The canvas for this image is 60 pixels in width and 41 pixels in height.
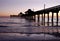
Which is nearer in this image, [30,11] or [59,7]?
[59,7]

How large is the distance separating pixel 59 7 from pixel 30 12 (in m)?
61.1

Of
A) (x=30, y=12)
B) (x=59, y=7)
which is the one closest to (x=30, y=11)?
(x=30, y=12)

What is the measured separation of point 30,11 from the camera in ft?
341

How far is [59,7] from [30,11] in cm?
6293

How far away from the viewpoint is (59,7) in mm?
41500

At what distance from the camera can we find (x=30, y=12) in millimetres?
102188

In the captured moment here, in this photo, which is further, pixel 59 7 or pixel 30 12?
pixel 30 12

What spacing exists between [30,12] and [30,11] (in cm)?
195

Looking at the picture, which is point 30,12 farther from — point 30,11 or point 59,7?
point 59,7
